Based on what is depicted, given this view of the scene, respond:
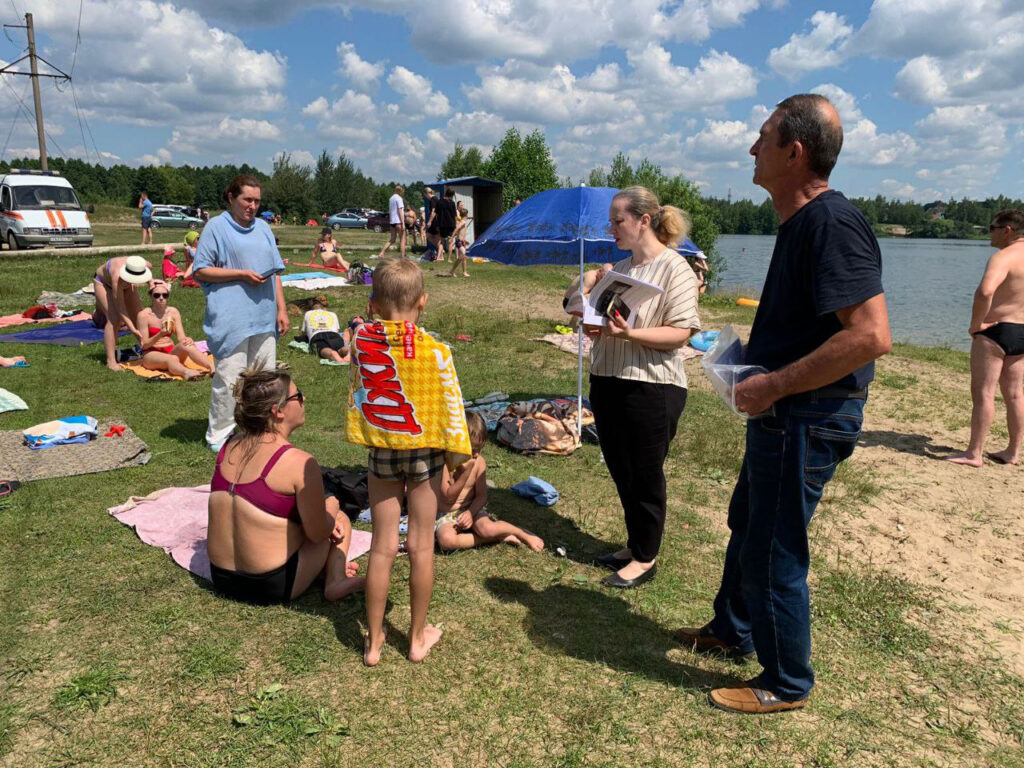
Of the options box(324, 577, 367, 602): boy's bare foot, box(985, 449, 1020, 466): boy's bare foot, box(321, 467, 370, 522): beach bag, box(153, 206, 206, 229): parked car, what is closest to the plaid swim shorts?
box(324, 577, 367, 602): boy's bare foot

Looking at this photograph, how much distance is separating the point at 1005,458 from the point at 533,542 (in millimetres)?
4986

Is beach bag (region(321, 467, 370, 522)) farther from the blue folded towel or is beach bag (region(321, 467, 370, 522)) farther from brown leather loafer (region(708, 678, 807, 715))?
brown leather loafer (region(708, 678, 807, 715))

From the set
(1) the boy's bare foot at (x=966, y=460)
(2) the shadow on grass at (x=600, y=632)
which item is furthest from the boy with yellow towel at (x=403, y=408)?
(1) the boy's bare foot at (x=966, y=460)

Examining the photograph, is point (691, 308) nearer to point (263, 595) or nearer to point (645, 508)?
point (645, 508)

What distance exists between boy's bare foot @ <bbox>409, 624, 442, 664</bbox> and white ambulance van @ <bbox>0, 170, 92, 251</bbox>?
23.5 meters

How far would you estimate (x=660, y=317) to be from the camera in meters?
3.58

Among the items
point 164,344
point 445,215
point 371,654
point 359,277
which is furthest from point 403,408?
point 445,215

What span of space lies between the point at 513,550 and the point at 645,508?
0.95 metres

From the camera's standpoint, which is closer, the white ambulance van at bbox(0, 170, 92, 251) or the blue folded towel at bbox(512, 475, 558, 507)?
the blue folded towel at bbox(512, 475, 558, 507)

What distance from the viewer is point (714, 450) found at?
6211mm

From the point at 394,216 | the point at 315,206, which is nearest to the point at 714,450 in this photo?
the point at 394,216

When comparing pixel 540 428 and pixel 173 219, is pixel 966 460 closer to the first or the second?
pixel 540 428

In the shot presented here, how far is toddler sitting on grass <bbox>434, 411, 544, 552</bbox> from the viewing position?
161 inches

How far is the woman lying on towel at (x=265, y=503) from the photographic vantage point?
10.4ft
